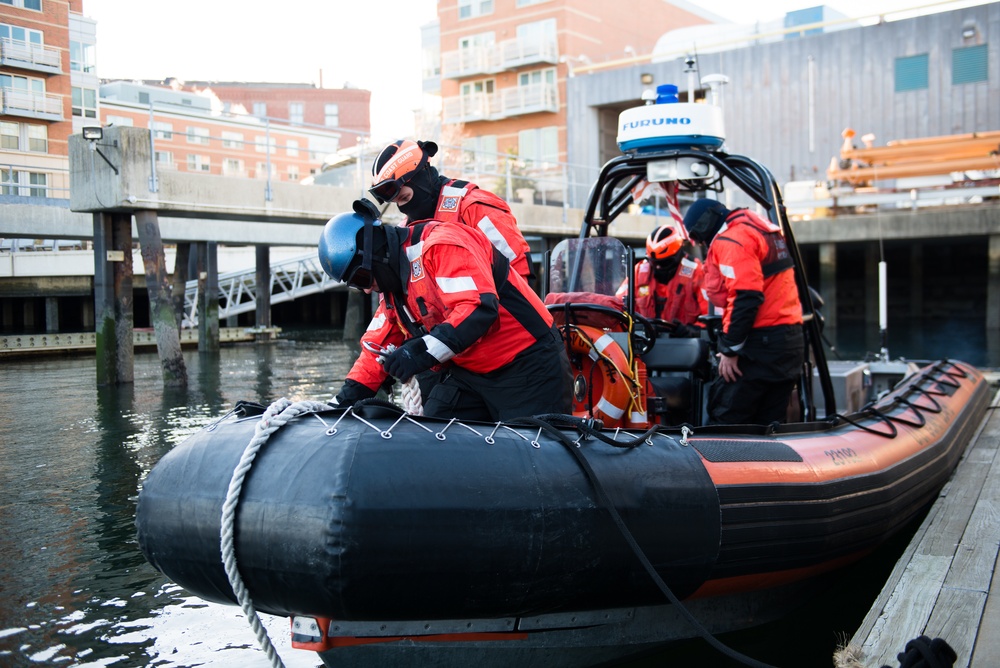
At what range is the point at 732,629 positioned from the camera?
11.7ft

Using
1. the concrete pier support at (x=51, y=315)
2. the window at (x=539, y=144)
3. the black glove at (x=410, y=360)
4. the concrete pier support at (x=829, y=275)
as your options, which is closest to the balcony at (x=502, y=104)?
the window at (x=539, y=144)

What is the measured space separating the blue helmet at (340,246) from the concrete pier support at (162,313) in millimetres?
8654

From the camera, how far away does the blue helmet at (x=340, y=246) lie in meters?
3.10

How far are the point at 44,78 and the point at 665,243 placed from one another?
22651 millimetres

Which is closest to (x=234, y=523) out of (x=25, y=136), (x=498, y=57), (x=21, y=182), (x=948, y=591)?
(x=948, y=591)

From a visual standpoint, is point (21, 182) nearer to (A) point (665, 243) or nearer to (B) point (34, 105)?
(B) point (34, 105)

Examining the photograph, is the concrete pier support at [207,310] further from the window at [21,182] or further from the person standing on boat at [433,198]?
the person standing on boat at [433,198]

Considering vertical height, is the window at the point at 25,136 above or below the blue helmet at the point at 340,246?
above

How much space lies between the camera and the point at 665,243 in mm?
5973

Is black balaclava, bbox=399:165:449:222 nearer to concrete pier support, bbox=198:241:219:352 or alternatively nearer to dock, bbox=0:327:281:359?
dock, bbox=0:327:281:359

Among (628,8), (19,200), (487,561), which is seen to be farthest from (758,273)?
(628,8)

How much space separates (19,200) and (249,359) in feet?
14.0

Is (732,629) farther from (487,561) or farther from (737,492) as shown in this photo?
(487,561)

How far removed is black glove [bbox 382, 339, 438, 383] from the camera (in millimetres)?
2924
